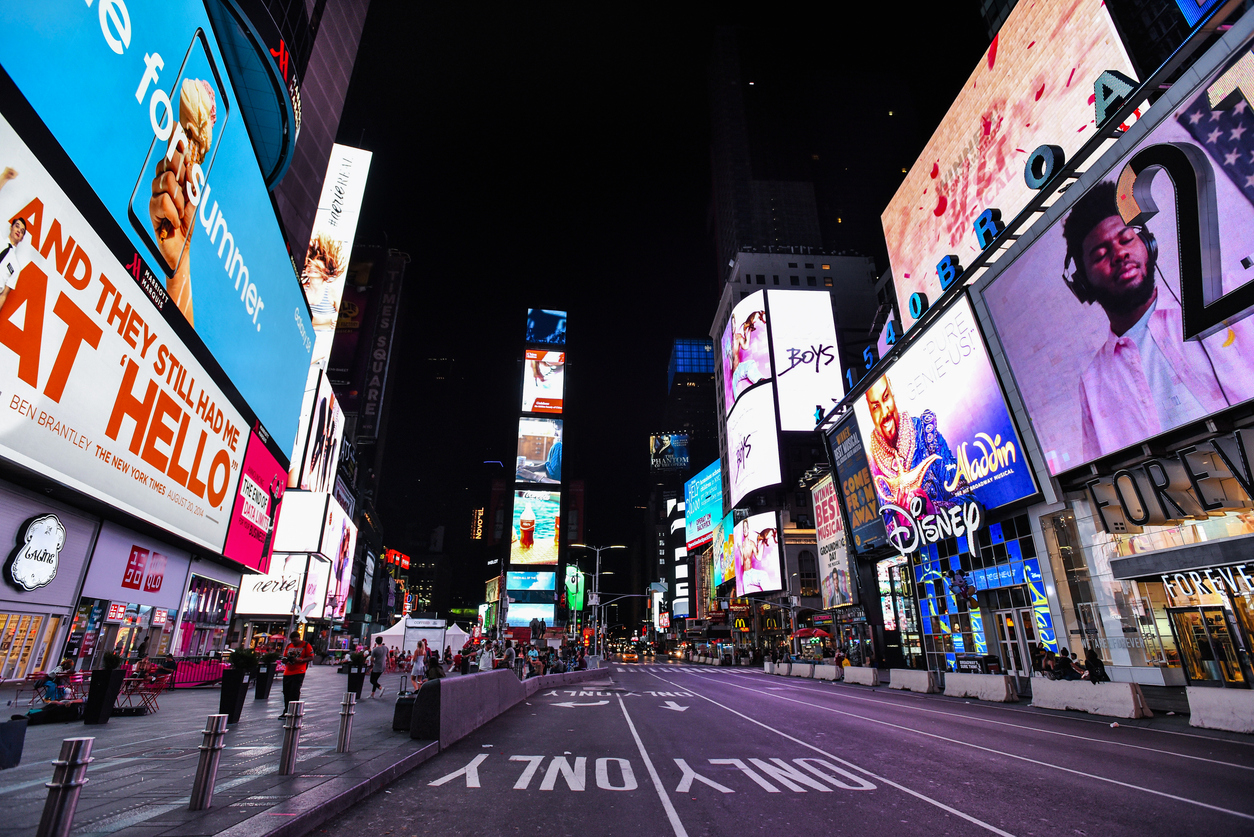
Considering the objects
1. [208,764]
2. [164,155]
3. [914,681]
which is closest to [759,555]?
[914,681]

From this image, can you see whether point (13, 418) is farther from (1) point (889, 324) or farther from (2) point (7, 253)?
(1) point (889, 324)

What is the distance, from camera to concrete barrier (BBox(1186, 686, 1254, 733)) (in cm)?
1202

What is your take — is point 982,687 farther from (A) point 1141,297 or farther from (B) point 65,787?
(B) point 65,787

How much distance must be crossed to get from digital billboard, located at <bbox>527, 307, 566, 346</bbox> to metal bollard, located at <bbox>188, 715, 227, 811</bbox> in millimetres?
116810

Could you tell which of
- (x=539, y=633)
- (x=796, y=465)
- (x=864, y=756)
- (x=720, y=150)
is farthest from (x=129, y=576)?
(x=720, y=150)

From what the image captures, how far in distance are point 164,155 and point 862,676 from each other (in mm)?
36238

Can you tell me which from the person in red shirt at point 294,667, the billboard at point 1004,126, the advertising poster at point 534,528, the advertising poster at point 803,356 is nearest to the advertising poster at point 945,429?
the billboard at point 1004,126

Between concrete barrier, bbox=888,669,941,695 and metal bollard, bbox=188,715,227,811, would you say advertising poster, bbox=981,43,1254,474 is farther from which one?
metal bollard, bbox=188,715,227,811

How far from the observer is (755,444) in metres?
71.2

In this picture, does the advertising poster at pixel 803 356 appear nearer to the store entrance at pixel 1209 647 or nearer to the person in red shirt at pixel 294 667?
the store entrance at pixel 1209 647

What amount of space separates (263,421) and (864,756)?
2805cm

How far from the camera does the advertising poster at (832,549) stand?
54000 millimetres

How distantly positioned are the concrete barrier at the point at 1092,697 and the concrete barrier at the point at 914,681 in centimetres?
656

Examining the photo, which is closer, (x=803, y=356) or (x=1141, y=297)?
(x=1141, y=297)
